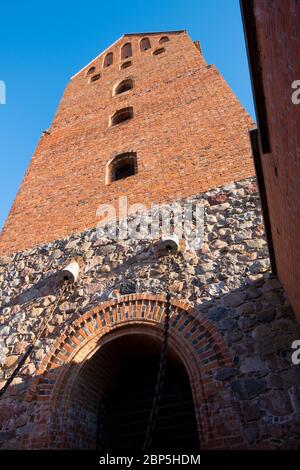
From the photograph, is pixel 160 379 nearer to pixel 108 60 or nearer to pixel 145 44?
pixel 145 44

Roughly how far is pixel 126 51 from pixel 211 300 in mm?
14979

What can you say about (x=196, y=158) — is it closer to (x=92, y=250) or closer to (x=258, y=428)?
(x=92, y=250)

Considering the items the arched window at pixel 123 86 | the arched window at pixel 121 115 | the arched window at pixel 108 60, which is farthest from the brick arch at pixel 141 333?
the arched window at pixel 108 60

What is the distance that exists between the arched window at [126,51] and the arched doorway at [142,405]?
14.2 m

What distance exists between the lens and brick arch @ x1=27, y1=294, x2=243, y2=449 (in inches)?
154

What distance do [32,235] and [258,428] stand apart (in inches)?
216

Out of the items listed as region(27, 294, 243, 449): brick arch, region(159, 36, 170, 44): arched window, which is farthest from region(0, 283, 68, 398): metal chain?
region(159, 36, 170, 44): arched window

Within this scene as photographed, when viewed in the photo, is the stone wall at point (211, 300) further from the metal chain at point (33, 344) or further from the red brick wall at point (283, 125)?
the red brick wall at point (283, 125)

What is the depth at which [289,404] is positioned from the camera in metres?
3.79

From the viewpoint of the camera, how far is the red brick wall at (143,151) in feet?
23.5

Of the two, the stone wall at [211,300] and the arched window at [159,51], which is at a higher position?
the arched window at [159,51]

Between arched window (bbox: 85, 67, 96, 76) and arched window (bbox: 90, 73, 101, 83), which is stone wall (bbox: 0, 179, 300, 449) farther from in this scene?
arched window (bbox: 85, 67, 96, 76)

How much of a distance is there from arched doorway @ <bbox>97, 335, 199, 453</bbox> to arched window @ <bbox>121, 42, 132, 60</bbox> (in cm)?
1420

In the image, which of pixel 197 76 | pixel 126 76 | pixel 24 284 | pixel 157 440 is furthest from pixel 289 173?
pixel 126 76
